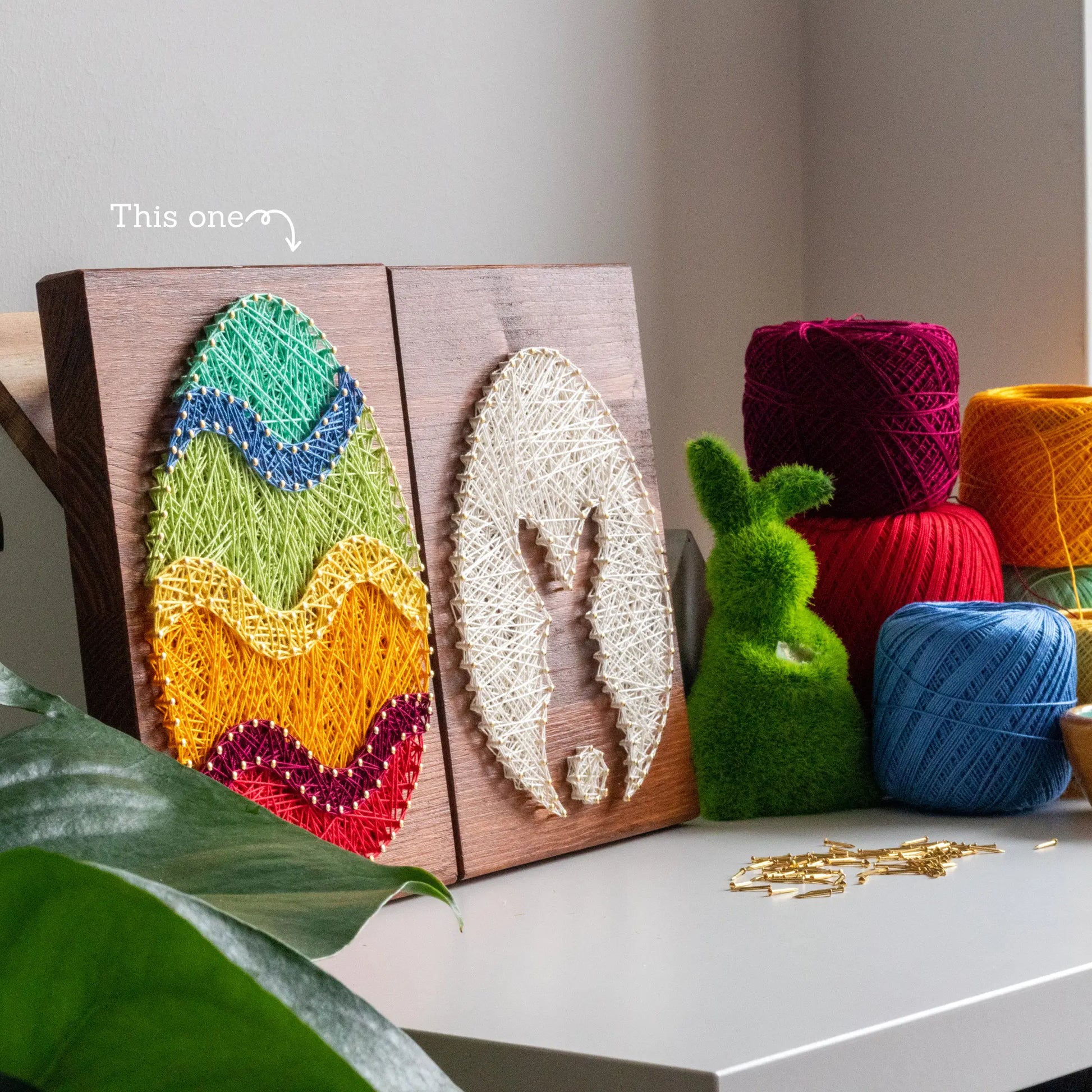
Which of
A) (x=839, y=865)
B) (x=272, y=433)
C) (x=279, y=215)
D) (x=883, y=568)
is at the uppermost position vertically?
(x=279, y=215)

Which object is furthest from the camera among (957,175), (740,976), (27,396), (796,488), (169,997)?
(957,175)

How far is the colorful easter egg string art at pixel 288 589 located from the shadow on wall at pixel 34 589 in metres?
0.15

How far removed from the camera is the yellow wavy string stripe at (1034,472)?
778 mm

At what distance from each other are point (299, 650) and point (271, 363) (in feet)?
0.41

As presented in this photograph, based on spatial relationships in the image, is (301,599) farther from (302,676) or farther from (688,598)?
(688,598)

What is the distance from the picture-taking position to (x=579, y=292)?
698 mm

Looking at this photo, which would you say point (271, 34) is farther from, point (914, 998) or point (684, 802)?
point (914, 998)

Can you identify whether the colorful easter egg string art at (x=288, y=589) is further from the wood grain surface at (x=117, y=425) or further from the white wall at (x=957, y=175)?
the white wall at (x=957, y=175)

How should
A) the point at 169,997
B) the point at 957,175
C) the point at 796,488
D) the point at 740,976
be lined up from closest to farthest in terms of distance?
the point at 169,997 → the point at 740,976 → the point at 796,488 → the point at 957,175

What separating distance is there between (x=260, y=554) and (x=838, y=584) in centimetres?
36

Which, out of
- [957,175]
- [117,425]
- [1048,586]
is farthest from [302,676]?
[957,175]

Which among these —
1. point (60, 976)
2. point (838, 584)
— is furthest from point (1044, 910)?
point (60, 976)

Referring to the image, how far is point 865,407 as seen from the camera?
2.43 ft

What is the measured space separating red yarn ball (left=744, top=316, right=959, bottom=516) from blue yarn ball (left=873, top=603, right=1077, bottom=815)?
0.09 meters
